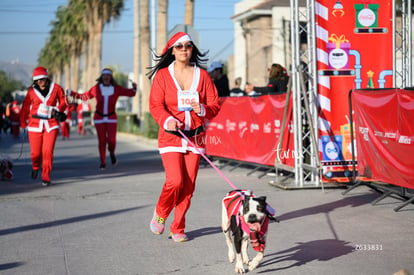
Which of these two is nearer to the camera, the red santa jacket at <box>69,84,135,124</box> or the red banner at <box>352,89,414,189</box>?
the red banner at <box>352,89,414,189</box>

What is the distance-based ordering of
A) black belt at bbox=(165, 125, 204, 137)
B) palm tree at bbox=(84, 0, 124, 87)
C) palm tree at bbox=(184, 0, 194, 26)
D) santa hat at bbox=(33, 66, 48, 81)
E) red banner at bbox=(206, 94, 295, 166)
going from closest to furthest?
black belt at bbox=(165, 125, 204, 137) < santa hat at bbox=(33, 66, 48, 81) < red banner at bbox=(206, 94, 295, 166) < palm tree at bbox=(184, 0, 194, 26) < palm tree at bbox=(84, 0, 124, 87)

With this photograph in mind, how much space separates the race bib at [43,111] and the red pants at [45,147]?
0.28 meters

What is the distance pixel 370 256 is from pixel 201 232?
2039 millimetres

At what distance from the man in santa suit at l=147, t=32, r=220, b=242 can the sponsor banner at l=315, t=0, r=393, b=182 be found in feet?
14.6

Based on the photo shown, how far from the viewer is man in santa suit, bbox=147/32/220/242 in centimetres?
682

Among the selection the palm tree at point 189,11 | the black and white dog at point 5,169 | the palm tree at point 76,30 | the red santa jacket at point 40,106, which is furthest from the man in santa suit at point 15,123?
the red santa jacket at point 40,106

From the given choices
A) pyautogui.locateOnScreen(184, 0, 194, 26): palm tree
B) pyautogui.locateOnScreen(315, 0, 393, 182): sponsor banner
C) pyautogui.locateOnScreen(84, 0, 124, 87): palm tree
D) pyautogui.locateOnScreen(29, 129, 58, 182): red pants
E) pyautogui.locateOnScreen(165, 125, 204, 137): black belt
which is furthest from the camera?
pyautogui.locateOnScreen(84, 0, 124, 87): palm tree

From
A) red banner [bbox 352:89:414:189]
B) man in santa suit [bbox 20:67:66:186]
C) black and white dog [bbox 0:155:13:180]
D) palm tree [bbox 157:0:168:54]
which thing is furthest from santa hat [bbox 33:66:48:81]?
palm tree [bbox 157:0:168:54]

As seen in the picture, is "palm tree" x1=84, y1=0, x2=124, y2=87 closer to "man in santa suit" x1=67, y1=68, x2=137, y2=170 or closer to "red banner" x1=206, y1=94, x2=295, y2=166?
"red banner" x1=206, y1=94, x2=295, y2=166

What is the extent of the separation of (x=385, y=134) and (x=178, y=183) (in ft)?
11.7

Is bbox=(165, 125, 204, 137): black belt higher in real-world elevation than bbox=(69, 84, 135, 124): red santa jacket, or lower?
lower

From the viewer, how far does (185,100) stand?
6.83 metres

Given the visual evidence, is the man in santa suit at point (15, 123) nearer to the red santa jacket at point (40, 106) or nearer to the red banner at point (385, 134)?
the red santa jacket at point (40, 106)

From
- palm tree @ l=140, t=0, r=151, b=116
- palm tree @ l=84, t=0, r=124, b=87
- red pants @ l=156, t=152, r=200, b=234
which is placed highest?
palm tree @ l=84, t=0, r=124, b=87
